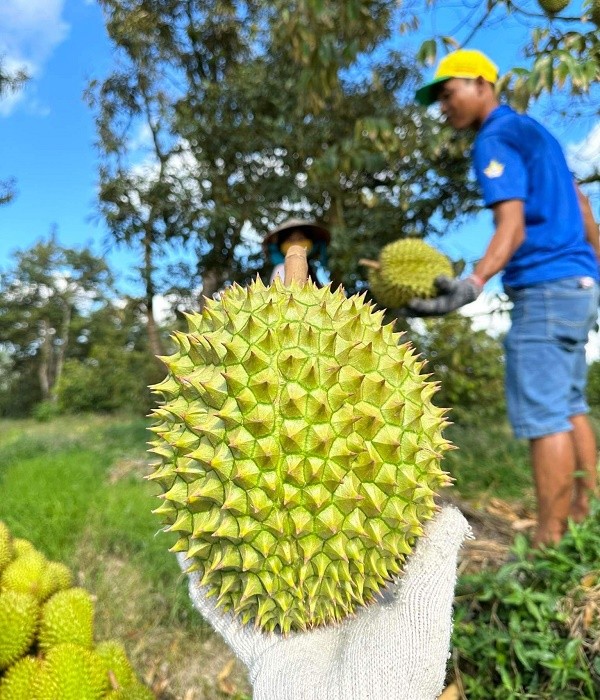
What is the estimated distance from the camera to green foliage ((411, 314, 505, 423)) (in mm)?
5734

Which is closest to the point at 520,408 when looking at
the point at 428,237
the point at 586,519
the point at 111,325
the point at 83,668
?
the point at 586,519

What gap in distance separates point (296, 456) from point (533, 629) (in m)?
1.44

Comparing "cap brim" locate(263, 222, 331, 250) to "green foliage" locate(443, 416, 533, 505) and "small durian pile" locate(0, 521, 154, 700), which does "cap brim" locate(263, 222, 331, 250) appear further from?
"small durian pile" locate(0, 521, 154, 700)

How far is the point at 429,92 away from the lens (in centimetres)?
295

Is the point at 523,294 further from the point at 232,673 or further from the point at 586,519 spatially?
the point at 232,673

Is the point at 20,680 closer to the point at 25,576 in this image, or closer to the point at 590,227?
the point at 25,576

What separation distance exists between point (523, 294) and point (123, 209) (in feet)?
23.5

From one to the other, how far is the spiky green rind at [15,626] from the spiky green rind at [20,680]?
4 cm

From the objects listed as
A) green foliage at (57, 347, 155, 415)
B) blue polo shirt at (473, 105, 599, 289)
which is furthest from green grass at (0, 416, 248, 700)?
green foliage at (57, 347, 155, 415)

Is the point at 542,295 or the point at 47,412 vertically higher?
the point at 542,295

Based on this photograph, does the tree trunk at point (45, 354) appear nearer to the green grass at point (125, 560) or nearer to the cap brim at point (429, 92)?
the green grass at point (125, 560)

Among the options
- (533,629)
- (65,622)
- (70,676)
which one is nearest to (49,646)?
(65,622)

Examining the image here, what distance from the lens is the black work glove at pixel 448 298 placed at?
2.40 m

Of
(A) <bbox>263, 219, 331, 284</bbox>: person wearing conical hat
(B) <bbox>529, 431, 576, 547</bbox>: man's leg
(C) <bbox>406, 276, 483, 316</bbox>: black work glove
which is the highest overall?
(A) <bbox>263, 219, 331, 284</bbox>: person wearing conical hat
